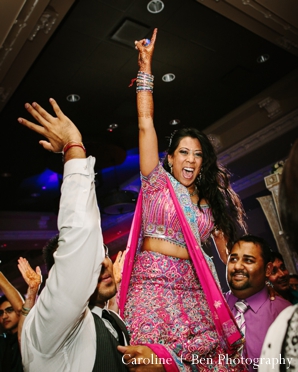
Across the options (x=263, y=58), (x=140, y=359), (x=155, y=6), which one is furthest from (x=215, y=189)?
(x=263, y=58)

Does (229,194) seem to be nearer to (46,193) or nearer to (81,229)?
(81,229)

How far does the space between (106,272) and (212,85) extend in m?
4.06

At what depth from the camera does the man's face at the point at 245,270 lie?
232cm

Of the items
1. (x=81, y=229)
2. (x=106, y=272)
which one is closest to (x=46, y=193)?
(x=106, y=272)

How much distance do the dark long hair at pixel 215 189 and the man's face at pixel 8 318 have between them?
2130 millimetres

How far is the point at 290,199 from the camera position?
79 cm

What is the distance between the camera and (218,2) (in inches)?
149

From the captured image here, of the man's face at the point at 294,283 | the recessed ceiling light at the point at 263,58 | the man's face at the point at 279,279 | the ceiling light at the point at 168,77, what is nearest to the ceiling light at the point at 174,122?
the ceiling light at the point at 168,77

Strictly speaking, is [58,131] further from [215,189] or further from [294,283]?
[294,283]

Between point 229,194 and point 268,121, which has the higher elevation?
point 268,121

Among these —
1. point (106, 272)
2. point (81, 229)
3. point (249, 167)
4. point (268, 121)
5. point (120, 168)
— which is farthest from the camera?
point (120, 168)

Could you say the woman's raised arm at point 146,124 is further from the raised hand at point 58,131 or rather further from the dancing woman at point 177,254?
the raised hand at point 58,131

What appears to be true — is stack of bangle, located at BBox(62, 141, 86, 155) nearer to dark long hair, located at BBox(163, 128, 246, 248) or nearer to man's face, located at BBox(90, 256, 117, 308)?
man's face, located at BBox(90, 256, 117, 308)

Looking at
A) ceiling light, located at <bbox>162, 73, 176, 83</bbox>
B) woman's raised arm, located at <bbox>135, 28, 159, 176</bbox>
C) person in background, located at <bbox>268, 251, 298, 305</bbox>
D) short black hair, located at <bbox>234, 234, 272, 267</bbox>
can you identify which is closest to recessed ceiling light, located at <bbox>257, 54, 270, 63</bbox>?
ceiling light, located at <bbox>162, 73, 176, 83</bbox>
